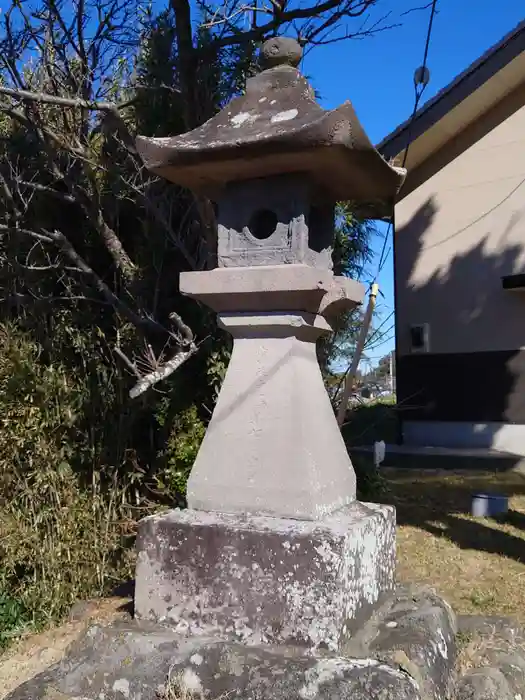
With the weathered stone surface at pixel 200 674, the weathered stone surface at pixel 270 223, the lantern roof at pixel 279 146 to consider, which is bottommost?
the weathered stone surface at pixel 200 674

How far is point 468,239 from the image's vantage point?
33.2 ft

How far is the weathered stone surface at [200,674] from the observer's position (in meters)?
2.25

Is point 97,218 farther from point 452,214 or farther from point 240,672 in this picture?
point 452,214

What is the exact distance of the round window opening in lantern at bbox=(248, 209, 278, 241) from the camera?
3.10 meters

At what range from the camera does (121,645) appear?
2629 mm

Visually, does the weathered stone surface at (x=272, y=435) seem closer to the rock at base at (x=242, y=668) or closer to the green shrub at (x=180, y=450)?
the rock at base at (x=242, y=668)

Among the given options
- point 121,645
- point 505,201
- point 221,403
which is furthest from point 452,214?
point 121,645

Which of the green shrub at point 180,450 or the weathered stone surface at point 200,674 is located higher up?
the green shrub at point 180,450

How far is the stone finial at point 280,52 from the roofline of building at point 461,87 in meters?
5.98

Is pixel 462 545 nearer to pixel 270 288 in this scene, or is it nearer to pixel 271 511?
pixel 271 511

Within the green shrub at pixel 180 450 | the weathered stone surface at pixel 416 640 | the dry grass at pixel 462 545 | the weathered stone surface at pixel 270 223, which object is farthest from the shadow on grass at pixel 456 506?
the weathered stone surface at pixel 270 223

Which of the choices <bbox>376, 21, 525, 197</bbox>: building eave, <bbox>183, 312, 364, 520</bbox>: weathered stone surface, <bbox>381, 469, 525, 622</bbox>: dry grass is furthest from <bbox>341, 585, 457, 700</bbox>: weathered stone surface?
<bbox>376, 21, 525, 197</bbox>: building eave

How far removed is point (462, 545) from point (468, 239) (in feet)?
19.7

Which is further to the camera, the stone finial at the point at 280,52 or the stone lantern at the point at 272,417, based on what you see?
the stone finial at the point at 280,52
